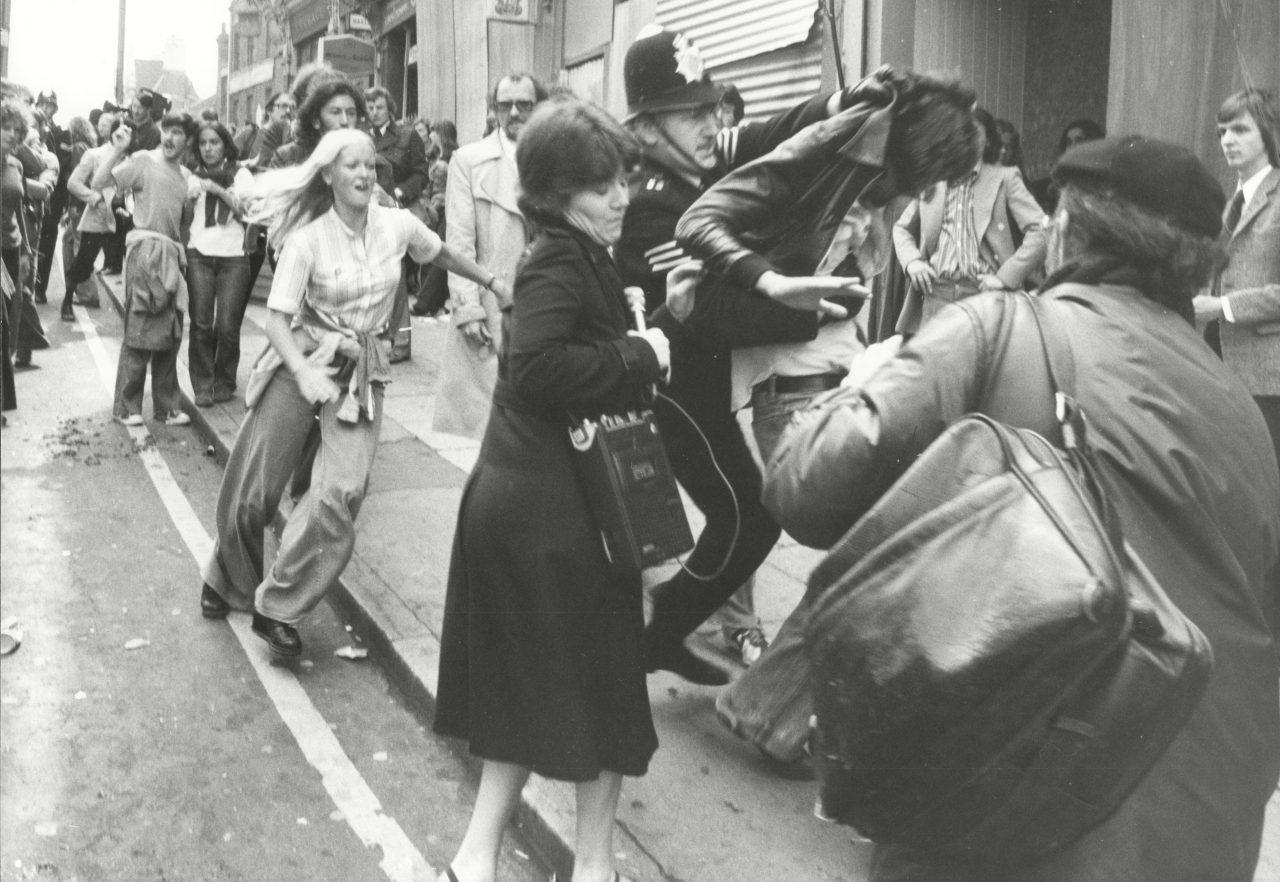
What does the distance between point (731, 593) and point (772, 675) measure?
826 millimetres

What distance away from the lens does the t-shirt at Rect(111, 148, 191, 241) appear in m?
10.2

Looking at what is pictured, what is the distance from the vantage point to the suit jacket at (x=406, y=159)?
13.9m

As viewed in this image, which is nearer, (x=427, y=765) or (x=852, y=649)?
(x=852, y=649)

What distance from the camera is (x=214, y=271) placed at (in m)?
10.5

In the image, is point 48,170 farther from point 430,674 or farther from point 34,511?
point 430,674

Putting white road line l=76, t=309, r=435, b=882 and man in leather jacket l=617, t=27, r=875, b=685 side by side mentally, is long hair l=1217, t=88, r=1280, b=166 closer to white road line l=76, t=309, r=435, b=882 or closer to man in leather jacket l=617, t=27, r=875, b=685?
man in leather jacket l=617, t=27, r=875, b=685

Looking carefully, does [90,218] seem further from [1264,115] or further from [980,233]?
[1264,115]

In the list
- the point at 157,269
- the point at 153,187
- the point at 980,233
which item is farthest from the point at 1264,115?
the point at 153,187

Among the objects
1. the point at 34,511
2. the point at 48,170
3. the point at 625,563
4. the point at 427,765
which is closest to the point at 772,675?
the point at 625,563

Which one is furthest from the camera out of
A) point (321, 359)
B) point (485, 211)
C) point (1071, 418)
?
point (485, 211)

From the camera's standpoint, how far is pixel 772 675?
12.7 ft

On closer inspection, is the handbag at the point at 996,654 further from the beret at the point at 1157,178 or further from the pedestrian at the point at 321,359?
the pedestrian at the point at 321,359

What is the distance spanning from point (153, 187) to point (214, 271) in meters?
0.66

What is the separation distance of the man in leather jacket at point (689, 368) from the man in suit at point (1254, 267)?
1.88 metres
